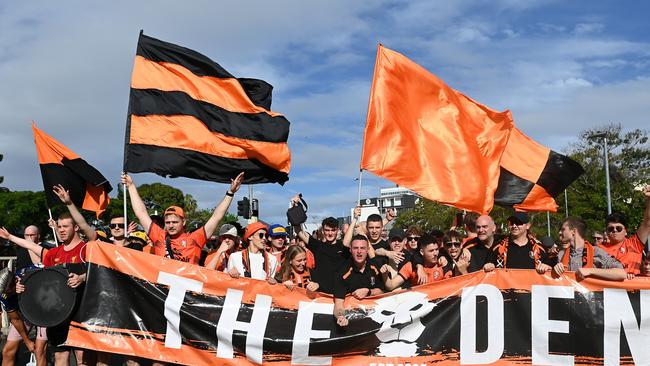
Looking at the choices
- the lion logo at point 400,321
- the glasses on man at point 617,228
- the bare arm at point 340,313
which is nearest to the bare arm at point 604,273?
the glasses on man at point 617,228

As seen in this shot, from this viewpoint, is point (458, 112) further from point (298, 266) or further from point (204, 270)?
point (204, 270)

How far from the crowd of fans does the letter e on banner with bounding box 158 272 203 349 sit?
34 cm

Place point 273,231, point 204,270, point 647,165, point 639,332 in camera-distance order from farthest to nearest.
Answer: point 647,165 → point 273,231 → point 204,270 → point 639,332

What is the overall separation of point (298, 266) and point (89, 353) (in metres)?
2.40

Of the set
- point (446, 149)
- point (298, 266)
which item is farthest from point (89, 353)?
point (446, 149)

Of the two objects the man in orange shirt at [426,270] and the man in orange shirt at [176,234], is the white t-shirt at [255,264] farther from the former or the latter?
the man in orange shirt at [426,270]

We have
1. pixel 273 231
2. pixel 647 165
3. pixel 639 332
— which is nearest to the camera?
pixel 639 332

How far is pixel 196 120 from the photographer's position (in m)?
8.24

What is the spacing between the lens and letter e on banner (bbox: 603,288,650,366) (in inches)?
263

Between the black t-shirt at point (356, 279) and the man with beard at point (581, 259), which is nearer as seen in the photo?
the man with beard at point (581, 259)

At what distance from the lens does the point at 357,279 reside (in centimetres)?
712

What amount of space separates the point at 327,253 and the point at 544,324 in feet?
8.41

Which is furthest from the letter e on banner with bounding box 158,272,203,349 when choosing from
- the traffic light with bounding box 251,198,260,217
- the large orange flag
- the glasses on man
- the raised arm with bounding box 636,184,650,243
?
the traffic light with bounding box 251,198,260,217

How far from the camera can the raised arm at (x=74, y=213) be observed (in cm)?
730
